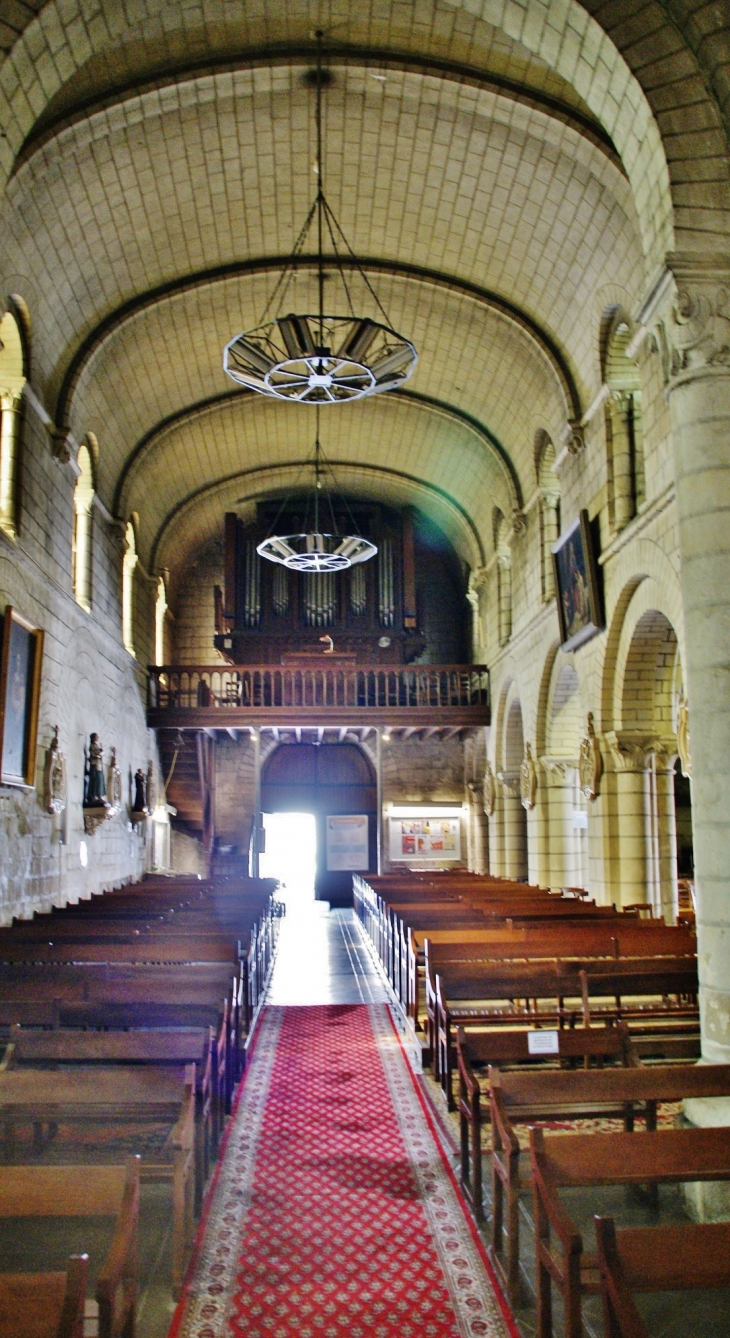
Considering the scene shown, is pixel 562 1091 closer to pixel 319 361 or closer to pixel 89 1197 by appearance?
pixel 89 1197

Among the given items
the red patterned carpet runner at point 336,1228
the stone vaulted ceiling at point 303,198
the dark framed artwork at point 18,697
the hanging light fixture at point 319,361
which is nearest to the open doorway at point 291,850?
the stone vaulted ceiling at point 303,198

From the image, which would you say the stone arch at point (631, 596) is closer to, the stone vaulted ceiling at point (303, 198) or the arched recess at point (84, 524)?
the stone vaulted ceiling at point (303, 198)

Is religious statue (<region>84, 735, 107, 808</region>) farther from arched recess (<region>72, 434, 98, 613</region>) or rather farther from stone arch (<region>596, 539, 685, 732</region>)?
stone arch (<region>596, 539, 685, 732</region>)

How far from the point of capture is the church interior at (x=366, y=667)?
4.41 metres

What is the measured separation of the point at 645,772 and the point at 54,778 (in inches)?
280

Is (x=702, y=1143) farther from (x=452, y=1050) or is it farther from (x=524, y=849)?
(x=524, y=849)

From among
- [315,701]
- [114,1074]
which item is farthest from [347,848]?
[114,1074]

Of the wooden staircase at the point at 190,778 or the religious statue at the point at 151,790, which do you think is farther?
the wooden staircase at the point at 190,778

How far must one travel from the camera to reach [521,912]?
1089cm

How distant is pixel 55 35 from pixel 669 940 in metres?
8.48

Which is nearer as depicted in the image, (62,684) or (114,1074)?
(114,1074)

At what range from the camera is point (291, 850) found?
26.0m

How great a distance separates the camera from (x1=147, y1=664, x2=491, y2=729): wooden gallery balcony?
1978cm

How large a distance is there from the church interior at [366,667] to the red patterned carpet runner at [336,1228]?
30mm
